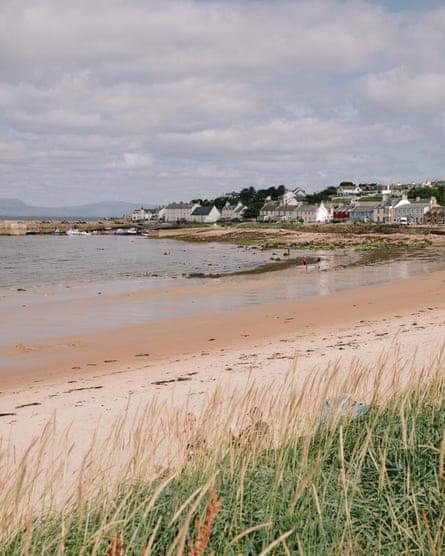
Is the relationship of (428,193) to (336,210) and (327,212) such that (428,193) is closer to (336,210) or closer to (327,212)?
(336,210)

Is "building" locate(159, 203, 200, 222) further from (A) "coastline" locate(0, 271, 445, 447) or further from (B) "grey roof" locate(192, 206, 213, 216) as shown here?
(A) "coastline" locate(0, 271, 445, 447)

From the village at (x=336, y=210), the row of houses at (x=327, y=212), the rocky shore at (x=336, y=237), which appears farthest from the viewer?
the village at (x=336, y=210)

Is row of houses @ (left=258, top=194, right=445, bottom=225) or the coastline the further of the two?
row of houses @ (left=258, top=194, right=445, bottom=225)

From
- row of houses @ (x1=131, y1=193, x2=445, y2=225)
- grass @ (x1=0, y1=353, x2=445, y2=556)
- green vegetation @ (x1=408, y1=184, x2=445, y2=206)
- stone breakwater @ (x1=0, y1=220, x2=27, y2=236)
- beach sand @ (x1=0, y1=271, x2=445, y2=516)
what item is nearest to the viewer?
grass @ (x1=0, y1=353, x2=445, y2=556)

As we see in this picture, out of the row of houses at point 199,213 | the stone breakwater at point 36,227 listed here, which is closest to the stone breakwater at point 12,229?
the stone breakwater at point 36,227

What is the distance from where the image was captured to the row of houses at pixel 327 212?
10638 centimetres

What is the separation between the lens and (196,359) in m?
13.3

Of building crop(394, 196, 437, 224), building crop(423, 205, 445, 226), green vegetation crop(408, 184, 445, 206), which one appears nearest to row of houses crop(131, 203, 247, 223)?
green vegetation crop(408, 184, 445, 206)

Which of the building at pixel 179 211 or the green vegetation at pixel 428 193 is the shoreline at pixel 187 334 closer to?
the green vegetation at pixel 428 193

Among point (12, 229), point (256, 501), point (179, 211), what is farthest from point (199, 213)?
point (256, 501)

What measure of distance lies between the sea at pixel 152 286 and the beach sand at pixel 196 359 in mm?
1890

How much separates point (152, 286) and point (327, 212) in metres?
106

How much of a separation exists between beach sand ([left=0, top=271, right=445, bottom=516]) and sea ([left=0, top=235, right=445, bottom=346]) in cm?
189

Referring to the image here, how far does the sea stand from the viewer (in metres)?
20.2
